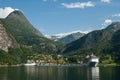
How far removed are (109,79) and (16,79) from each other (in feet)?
102

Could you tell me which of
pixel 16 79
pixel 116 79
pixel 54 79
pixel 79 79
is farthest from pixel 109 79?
→ pixel 16 79

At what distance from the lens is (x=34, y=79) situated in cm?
11575

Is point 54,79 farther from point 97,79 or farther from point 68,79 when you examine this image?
point 97,79

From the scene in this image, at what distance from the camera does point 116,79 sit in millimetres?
111625

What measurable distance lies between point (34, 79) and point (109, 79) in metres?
25.3

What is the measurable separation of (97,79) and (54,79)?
14739 millimetres

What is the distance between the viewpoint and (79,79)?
A: 11538 centimetres

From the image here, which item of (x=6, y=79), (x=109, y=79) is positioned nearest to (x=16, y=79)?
(x=6, y=79)

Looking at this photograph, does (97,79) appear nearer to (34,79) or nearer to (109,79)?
(109,79)

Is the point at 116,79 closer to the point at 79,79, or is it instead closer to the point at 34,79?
the point at 79,79

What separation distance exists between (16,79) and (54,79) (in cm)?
1293

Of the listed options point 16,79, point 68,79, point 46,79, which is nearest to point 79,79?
point 68,79

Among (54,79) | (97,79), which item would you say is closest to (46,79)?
(54,79)

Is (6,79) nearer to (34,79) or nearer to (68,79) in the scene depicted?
(34,79)
